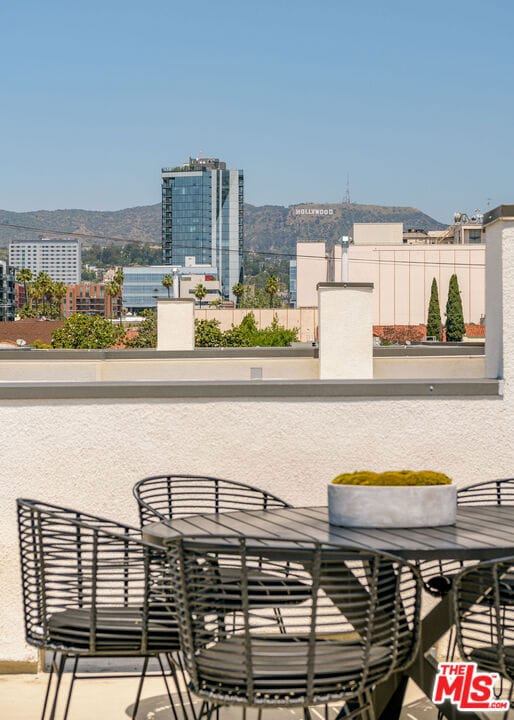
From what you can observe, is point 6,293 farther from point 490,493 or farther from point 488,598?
point 488,598

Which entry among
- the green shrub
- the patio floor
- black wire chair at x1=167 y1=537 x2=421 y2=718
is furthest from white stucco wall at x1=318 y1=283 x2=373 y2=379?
black wire chair at x1=167 y1=537 x2=421 y2=718

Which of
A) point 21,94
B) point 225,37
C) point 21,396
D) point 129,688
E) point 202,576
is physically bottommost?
point 129,688

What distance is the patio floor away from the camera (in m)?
5.37

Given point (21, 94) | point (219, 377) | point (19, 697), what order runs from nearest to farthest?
point (19, 697), point (219, 377), point (21, 94)

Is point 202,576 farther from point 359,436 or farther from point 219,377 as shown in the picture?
point 219,377

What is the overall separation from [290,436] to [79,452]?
1.14m

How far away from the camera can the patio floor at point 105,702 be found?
537cm

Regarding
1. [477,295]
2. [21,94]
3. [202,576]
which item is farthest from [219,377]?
[21,94]

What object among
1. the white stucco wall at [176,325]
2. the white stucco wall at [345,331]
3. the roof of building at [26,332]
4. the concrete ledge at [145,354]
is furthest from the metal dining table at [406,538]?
the roof of building at [26,332]

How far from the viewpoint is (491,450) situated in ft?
20.0

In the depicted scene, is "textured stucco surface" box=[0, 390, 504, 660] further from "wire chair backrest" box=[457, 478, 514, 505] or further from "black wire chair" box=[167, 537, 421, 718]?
"black wire chair" box=[167, 537, 421, 718]

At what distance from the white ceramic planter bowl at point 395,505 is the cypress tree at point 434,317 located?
306ft

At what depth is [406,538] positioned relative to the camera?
4043mm

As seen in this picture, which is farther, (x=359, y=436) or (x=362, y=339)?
(x=362, y=339)
